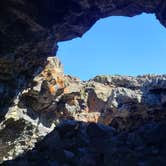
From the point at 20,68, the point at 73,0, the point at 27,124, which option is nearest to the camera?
the point at 73,0

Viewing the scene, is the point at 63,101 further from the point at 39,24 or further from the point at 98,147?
the point at 98,147

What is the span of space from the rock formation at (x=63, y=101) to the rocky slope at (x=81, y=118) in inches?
1.6

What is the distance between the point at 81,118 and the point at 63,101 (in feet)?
15.2

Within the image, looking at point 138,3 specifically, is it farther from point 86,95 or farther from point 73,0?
point 86,95

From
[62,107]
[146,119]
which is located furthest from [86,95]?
[146,119]

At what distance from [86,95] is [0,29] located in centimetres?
2999

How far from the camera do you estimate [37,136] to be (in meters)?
41.8

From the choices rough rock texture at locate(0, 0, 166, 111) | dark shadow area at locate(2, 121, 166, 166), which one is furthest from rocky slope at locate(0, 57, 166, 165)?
rough rock texture at locate(0, 0, 166, 111)

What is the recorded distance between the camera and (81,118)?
5119 cm

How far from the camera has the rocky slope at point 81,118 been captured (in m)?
16.3

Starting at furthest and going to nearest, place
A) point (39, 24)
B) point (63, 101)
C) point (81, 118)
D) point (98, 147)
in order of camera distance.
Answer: point (81, 118) → point (63, 101) → point (39, 24) → point (98, 147)

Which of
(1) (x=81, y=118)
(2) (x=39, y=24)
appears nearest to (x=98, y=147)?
(2) (x=39, y=24)

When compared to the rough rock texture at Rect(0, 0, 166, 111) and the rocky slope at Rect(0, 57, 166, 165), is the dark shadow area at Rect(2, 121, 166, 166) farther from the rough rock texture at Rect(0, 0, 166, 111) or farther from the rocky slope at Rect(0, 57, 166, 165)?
the rough rock texture at Rect(0, 0, 166, 111)

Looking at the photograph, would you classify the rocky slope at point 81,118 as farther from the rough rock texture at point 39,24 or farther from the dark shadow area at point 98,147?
the rough rock texture at point 39,24
